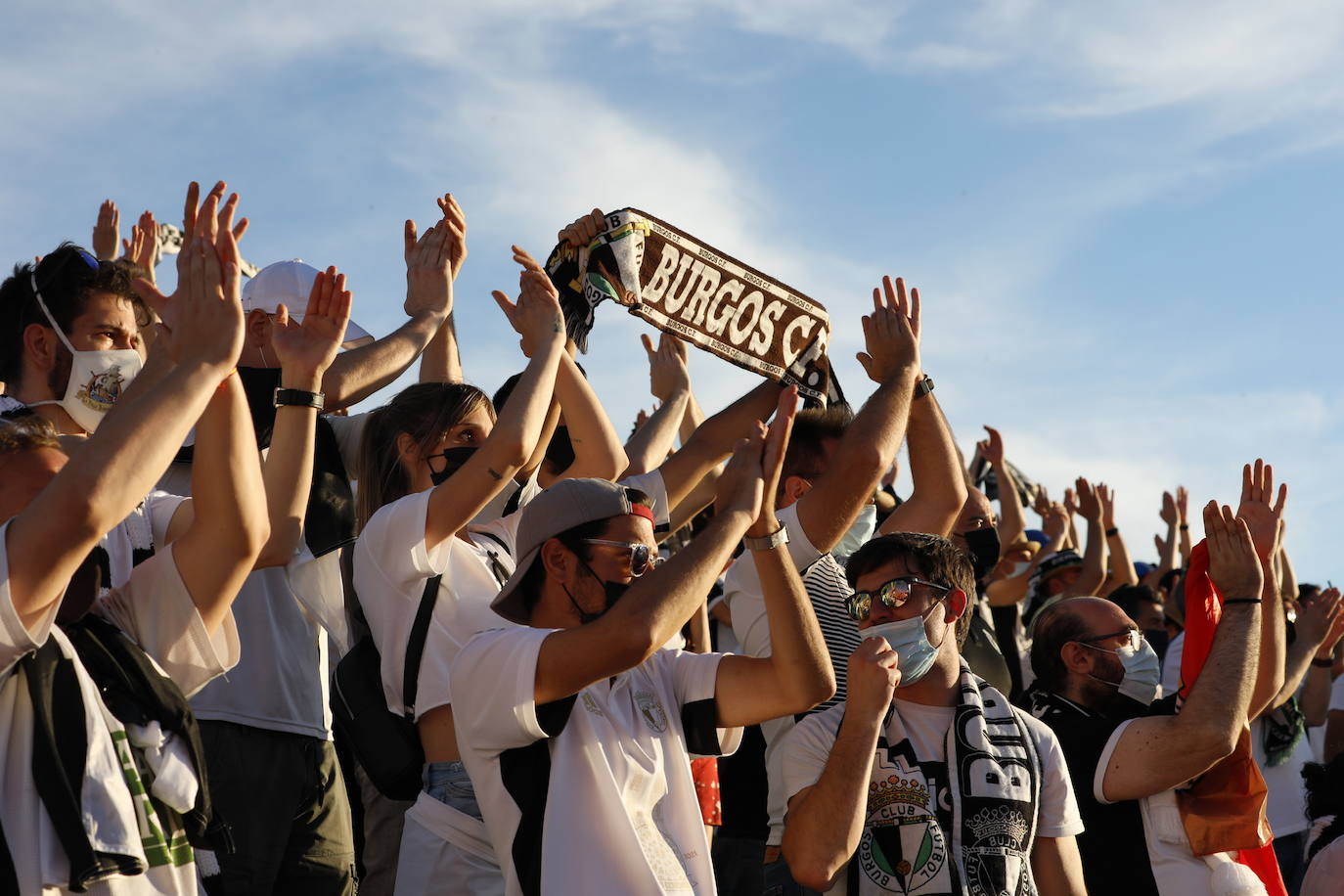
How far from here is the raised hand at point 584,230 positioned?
223 inches

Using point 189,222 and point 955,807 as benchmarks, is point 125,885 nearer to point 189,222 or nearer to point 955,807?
point 189,222

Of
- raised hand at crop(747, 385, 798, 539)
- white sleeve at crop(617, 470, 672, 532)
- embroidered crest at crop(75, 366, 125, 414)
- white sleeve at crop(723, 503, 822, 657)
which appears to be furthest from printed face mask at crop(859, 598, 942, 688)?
embroidered crest at crop(75, 366, 125, 414)

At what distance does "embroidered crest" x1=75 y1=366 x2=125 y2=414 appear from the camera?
444 centimetres

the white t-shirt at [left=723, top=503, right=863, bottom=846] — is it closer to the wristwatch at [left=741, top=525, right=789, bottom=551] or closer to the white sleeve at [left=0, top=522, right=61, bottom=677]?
the wristwatch at [left=741, top=525, right=789, bottom=551]

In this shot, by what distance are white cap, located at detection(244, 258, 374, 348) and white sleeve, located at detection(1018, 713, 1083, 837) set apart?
2774mm

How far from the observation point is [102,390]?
4453 millimetres

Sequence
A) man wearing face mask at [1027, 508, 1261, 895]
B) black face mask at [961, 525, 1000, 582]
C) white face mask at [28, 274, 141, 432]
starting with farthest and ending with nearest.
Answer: black face mask at [961, 525, 1000, 582] → man wearing face mask at [1027, 508, 1261, 895] → white face mask at [28, 274, 141, 432]

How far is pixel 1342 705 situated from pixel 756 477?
26.4 feet

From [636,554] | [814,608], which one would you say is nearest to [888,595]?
[814,608]

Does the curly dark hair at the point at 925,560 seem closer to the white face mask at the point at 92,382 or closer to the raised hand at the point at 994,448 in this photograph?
the white face mask at the point at 92,382

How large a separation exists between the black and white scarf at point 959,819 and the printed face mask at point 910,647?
0.16 m

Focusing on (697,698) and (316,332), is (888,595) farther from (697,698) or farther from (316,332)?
(316,332)

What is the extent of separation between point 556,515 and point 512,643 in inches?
17.2

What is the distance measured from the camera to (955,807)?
14.3 ft
